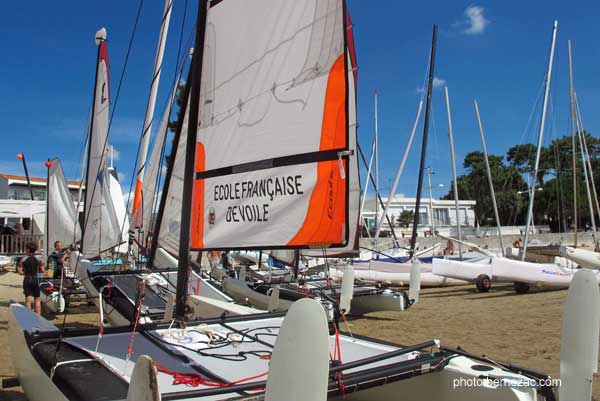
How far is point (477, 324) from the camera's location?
8.86 meters

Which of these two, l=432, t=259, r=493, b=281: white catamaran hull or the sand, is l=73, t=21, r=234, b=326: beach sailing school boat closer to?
the sand

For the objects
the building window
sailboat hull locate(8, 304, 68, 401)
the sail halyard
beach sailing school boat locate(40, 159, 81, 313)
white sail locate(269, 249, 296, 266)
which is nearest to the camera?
sailboat hull locate(8, 304, 68, 401)

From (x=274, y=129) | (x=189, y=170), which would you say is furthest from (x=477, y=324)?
(x=189, y=170)

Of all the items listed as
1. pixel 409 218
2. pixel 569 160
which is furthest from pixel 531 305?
pixel 569 160

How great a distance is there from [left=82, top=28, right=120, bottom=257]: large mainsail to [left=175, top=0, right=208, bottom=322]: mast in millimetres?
6102

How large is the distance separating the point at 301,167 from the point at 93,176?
8163 mm

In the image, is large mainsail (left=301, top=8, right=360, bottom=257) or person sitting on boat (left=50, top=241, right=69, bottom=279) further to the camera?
→ person sitting on boat (left=50, top=241, right=69, bottom=279)

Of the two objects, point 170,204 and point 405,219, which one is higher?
point 405,219

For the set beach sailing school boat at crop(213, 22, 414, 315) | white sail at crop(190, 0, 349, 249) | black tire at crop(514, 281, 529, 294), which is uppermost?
white sail at crop(190, 0, 349, 249)

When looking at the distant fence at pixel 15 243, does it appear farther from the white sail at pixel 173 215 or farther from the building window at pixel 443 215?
the building window at pixel 443 215

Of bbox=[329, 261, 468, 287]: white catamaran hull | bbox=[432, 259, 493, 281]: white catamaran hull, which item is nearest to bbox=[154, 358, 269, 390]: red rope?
bbox=[432, 259, 493, 281]: white catamaran hull

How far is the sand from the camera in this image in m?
6.25

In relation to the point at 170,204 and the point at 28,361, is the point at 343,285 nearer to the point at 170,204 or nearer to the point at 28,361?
the point at 170,204

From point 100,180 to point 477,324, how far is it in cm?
821
